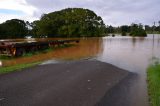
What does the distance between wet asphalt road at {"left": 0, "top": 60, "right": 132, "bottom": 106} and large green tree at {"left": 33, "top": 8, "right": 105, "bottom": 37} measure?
65.0 m

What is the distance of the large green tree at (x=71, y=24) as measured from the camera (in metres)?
78.7

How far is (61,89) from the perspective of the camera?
935 centimetres

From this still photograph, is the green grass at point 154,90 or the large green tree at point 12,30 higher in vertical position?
the large green tree at point 12,30

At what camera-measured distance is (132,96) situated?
358 inches

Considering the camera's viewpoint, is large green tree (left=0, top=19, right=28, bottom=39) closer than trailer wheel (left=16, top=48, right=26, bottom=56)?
No

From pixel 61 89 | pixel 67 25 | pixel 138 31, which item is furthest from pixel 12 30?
pixel 61 89

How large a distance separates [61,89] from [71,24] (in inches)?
2752

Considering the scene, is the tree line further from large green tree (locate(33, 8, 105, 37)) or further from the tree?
the tree

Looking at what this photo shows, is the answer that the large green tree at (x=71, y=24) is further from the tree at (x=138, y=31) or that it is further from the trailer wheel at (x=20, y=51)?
the trailer wheel at (x=20, y=51)

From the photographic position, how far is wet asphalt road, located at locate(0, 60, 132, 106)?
309 inches

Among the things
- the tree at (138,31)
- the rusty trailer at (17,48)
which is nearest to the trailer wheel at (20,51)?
the rusty trailer at (17,48)

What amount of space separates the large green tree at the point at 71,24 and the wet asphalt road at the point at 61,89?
65.0m

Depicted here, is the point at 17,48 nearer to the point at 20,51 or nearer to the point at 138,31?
the point at 20,51

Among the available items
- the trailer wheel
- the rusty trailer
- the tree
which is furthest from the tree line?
the trailer wheel
